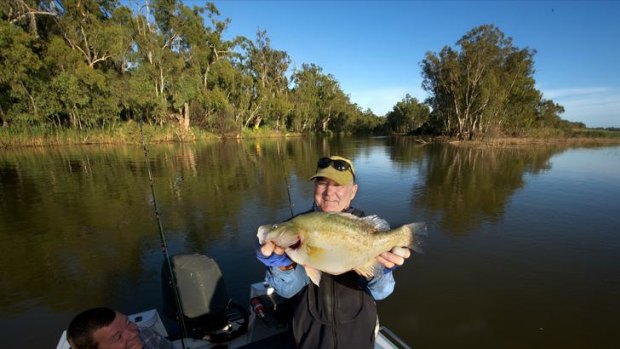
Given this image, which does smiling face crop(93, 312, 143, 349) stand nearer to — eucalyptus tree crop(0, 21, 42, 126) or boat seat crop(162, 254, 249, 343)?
boat seat crop(162, 254, 249, 343)

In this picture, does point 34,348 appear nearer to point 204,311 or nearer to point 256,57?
point 204,311

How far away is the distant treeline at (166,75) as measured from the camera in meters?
35.2

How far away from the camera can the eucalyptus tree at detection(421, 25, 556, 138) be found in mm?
43000

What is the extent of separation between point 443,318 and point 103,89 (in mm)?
42866

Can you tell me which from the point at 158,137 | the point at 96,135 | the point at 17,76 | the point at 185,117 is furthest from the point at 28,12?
the point at 185,117

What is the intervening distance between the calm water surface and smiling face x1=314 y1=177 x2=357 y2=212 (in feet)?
11.9

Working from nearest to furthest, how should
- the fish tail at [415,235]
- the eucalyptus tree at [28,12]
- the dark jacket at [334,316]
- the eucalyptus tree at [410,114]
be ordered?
1. the fish tail at [415,235]
2. the dark jacket at [334,316]
3. the eucalyptus tree at [28,12]
4. the eucalyptus tree at [410,114]

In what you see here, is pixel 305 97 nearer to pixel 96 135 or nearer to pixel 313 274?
pixel 96 135

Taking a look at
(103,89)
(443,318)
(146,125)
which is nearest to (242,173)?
(443,318)

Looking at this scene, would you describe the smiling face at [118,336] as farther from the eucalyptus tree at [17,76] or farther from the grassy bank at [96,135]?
the eucalyptus tree at [17,76]

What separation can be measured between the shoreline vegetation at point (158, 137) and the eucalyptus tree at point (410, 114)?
43.8 m

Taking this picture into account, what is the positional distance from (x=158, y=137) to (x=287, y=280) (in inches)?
1843

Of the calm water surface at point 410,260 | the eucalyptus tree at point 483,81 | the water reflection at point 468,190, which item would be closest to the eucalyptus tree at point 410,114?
the eucalyptus tree at point 483,81

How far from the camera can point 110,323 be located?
2727mm
